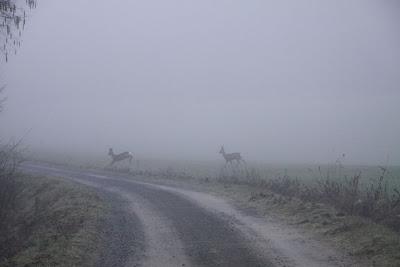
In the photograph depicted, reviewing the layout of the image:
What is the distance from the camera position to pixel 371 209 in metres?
17.5

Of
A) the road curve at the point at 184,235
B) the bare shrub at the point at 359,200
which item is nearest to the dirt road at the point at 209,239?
the road curve at the point at 184,235

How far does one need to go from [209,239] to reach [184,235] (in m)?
0.96

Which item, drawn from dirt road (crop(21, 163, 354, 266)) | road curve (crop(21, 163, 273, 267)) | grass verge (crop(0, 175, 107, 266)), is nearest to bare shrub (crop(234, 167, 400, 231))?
dirt road (crop(21, 163, 354, 266))

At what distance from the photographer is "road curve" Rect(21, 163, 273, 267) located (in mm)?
13945

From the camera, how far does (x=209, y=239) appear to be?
16172 millimetres

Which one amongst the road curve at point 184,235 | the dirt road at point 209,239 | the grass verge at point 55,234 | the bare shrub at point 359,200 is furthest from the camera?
the bare shrub at point 359,200

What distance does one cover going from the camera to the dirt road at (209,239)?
13812 mm

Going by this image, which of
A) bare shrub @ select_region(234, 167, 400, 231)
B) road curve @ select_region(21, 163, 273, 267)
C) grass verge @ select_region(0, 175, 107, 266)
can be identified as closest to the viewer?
road curve @ select_region(21, 163, 273, 267)

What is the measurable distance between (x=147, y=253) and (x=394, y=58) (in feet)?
629

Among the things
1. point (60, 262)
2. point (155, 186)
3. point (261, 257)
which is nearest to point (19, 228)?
point (60, 262)

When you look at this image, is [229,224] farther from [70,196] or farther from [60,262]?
[70,196]

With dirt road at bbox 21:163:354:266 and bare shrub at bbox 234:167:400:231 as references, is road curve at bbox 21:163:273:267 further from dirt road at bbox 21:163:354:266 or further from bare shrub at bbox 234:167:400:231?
bare shrub at bbox 234:167:400:231

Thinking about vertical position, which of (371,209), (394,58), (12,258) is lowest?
(12,258)

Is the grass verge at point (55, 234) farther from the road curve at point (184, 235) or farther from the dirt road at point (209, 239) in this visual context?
the road curve at point (184, 235)
